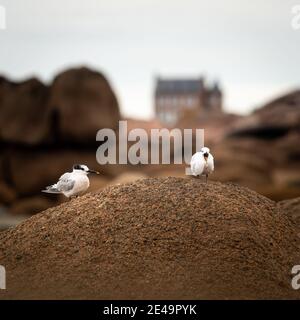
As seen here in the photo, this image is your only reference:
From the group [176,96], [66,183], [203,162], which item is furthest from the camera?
[176,96]

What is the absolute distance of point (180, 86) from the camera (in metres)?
57.6

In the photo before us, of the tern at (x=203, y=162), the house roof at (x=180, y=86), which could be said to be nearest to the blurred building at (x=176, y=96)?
the house roof at (x=180, y=86)

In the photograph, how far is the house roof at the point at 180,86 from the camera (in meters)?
57.1

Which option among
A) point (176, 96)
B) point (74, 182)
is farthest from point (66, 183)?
point (176, 96)

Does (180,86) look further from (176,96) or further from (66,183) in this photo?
(66,183)

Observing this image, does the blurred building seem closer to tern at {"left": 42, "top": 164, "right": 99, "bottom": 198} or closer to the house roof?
the house roof

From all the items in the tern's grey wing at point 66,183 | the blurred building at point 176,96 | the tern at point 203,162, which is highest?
Result: the blurred building at point 176,96

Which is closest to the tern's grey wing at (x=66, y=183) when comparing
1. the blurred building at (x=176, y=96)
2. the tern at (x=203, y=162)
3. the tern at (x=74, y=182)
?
the tern at (x=74, y=182)

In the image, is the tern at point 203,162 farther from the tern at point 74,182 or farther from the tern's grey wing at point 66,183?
the tern's grey wing at point 66,183

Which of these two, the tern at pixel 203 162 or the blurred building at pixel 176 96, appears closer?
the tern at pixel 203 162

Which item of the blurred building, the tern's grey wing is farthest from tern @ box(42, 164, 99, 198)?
the blurred building

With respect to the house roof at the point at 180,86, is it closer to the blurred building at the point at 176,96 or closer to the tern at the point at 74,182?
the blurred building at the point at 176,96

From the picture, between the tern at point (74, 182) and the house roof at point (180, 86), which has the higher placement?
the house roof at point (180, 86)

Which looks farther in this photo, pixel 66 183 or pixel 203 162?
pixel 66 183
